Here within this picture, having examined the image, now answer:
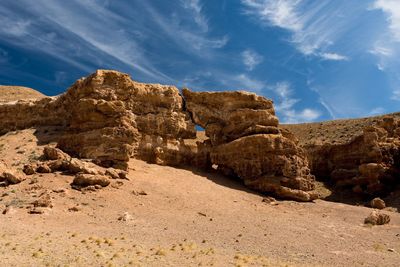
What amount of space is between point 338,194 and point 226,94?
14.9m

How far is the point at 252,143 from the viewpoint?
3212 cm

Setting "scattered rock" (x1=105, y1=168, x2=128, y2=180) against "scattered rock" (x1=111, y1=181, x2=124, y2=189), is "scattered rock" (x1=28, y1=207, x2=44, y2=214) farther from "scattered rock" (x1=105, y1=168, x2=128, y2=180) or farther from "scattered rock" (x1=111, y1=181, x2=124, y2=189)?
"scattered rock" (x1=105, y1=168, x2=128, y2=180)

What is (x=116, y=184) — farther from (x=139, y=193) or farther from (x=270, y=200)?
(x=270, y=200)

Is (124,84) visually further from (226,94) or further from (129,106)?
(226,94)

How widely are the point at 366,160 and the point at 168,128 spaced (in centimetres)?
2016

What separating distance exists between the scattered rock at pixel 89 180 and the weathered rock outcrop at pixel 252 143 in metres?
11.3

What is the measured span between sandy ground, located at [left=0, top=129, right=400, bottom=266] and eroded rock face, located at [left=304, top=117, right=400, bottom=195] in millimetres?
9046

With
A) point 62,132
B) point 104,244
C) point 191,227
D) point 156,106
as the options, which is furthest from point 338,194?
point 104,244

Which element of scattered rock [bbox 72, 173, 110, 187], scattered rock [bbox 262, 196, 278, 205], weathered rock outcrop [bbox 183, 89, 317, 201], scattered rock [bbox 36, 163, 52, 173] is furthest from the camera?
weathered rock outcrop [bbox 183, 89, 317, 201]

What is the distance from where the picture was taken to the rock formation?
28.9 metres

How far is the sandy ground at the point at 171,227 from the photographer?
1608 cm

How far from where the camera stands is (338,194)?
129 ft

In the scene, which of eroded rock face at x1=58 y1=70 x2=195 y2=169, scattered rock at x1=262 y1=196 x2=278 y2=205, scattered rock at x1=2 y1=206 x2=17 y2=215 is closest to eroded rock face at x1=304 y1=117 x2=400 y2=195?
scattered rock at x1=262 y1=196 x2=278 y2=205

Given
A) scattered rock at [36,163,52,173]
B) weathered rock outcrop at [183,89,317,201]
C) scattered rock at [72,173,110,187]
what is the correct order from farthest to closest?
weathered rock outcrop at [183,89,317,201] → scattered rock at [36,163,52,173] → scattered rock at [72,173,110,187]
